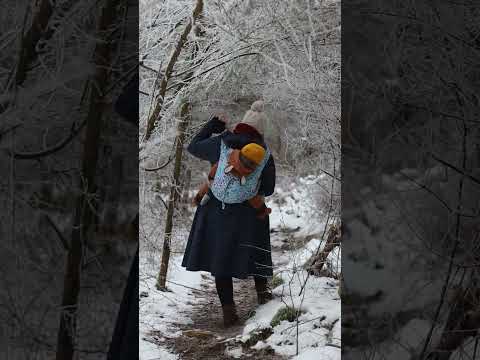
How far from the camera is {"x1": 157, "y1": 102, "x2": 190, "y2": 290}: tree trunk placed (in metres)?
2.13

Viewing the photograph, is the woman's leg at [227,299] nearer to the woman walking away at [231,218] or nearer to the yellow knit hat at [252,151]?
the woman walking away at [231,218]

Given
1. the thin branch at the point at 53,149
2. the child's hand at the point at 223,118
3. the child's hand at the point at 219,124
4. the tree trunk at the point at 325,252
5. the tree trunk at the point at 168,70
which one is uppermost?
the tree trunk at the point at 168,70

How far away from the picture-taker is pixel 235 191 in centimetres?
213

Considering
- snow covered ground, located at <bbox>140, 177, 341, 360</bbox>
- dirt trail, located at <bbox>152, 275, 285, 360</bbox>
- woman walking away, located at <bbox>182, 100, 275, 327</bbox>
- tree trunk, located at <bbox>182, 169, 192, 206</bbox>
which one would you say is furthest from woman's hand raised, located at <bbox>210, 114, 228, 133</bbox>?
dirt trail, located at <bbox>152, 275, 285, 360</bbox>

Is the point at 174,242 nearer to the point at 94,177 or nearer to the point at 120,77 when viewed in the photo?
the point at 94,177

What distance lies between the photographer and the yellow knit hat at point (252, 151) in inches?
81.7

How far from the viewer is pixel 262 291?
210 centimetres

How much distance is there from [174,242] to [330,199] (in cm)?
67

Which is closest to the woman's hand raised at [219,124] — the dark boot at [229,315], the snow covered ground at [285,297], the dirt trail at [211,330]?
the snow covered ground at [285,297]

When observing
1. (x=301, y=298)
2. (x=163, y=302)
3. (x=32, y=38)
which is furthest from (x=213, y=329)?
(x=32, y=38)

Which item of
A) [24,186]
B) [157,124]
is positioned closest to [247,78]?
[157,124]

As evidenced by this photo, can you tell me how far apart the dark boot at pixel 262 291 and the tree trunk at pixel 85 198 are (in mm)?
700

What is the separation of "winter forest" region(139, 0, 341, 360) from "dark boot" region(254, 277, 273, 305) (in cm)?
2

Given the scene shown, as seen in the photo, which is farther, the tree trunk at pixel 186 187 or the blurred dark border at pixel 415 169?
the tree trunk at pixel 186 187
